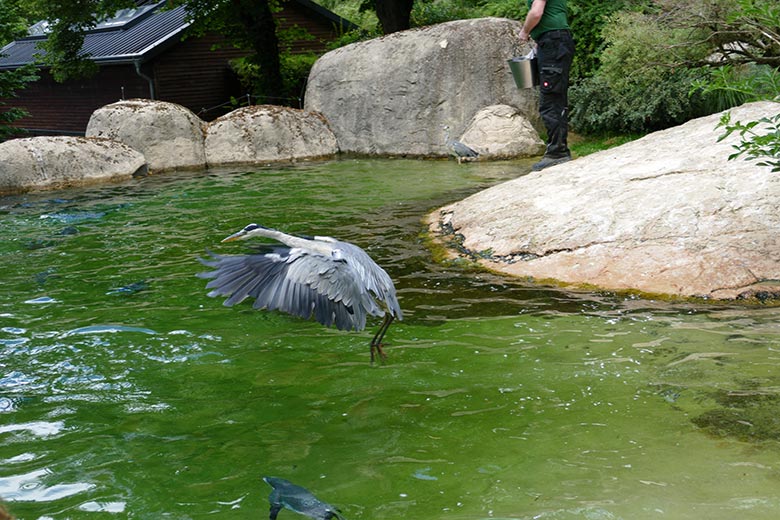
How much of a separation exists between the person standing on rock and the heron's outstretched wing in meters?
5.93

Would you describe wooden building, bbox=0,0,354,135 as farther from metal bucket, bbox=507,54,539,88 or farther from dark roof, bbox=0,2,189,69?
metal bucket, bbox=507,54,539,88

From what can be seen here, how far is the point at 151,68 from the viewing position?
2370cm

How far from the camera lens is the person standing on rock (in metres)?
10.2

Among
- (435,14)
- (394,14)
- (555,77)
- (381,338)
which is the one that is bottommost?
(381,338)

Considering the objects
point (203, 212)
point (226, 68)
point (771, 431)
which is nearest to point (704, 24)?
point (203, 212)

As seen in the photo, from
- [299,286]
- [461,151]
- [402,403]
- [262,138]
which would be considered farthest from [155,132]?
[402,403]

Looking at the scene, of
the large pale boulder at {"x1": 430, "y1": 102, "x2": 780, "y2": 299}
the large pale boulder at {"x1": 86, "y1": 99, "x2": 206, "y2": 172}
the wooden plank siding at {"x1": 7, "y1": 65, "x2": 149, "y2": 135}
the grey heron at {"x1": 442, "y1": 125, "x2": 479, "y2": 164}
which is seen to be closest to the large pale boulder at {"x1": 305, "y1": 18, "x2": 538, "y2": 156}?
the grey heron at {"x1": 442, "y1": 125, "x2": 479, "y2": 164}

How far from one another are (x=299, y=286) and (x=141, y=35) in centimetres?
2256

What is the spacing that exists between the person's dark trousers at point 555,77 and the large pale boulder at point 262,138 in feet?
25.6

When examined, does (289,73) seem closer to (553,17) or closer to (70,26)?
(70,26)

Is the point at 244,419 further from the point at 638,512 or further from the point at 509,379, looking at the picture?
the point at 638,512

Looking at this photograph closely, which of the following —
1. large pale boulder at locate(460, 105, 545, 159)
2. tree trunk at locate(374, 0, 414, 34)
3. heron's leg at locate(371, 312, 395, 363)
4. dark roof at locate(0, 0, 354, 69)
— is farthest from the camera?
dark roof at locate(0, 0, 354, 69)

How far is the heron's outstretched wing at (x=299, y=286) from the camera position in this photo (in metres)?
5.18

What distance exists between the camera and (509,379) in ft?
17.9
